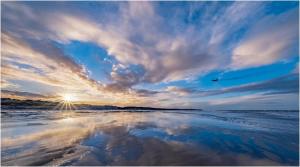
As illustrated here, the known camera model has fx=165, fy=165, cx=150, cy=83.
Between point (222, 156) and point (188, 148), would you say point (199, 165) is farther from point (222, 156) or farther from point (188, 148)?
point (188, 148)

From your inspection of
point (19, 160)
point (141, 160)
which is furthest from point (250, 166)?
point (19, 160)

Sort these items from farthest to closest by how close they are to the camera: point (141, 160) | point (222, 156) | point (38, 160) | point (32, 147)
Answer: point (32, 147), point (222, 156), point (141, 160), point (38, 160)

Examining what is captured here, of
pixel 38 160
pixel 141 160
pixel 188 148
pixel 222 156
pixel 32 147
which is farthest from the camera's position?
pixel 188 148

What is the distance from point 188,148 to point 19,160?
4.92m

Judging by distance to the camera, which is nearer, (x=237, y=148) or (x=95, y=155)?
(x=95, y=155)

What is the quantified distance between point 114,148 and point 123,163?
4.73 ft

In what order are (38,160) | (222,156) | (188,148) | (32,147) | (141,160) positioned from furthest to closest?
1. (188,148)
2. (32,147)
3. (222,156)
4. (141,160)
5. (38,160)

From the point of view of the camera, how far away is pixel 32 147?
5336 millimetres

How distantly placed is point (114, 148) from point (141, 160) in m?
1.44

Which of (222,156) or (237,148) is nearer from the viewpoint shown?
(222,156)

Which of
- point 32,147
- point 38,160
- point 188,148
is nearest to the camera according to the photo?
point 38,160

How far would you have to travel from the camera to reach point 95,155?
469 centimetres

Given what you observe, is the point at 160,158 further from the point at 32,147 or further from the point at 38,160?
the point at 32,147

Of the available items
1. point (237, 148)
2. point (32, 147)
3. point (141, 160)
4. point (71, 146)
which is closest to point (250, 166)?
point (237, 148)
